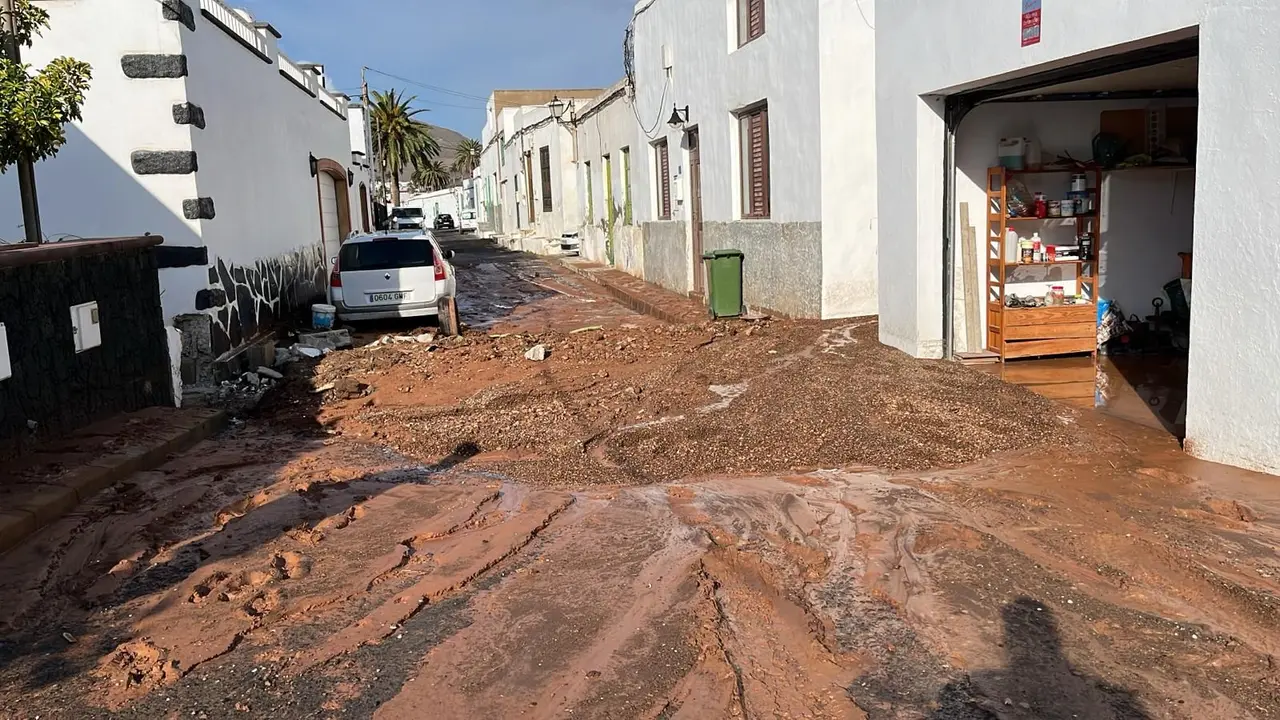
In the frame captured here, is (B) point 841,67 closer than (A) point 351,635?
No

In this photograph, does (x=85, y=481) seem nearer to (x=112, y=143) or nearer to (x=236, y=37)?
(x=112, y=143)

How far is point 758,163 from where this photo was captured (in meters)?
14.8

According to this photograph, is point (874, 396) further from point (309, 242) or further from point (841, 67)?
point (309, 242)

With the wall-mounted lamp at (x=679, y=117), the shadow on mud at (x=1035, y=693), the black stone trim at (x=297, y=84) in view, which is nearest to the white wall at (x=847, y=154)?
the wall-mounted lamp at (x=679, y=117)

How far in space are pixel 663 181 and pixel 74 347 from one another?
46.6 feet

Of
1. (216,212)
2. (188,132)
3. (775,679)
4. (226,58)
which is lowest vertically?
(775,679)

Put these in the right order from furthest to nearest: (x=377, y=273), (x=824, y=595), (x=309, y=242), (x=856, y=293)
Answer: (x=309, y=242) → (x=377, y=273) → (x=856, y=293) → (x=824, y=595)

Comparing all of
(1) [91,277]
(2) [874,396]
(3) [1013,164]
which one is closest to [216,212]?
(1) [91,277]

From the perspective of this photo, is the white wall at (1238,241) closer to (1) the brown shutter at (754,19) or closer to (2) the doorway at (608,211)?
(1) the brown shutter at (754,19)

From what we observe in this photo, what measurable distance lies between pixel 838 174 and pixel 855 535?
294 inches

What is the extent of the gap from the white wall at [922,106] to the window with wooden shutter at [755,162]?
4050 mm

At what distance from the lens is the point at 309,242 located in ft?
59.8

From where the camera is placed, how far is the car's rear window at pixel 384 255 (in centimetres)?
1514

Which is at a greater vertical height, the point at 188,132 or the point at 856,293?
the point at 188,132
